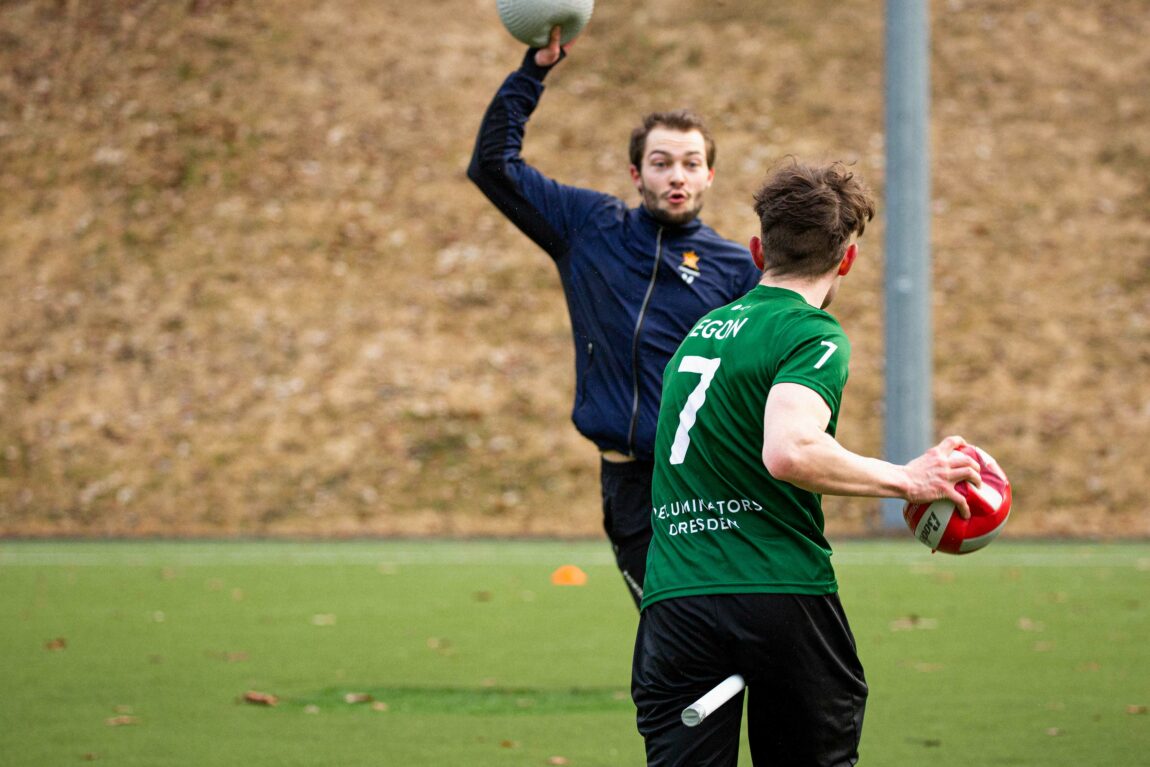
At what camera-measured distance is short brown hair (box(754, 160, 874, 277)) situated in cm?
304

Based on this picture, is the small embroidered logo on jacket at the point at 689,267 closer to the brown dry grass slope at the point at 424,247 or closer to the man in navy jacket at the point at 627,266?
the man in navy jacket at the point at 627,266

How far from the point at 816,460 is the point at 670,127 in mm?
2607

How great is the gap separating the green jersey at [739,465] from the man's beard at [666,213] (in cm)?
201

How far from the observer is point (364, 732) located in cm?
618

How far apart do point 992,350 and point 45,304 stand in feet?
40.8

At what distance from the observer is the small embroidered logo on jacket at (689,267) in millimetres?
5051

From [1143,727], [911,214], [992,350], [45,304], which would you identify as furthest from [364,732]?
[45,304]

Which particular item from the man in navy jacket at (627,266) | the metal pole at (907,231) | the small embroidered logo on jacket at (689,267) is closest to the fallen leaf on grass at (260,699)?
the man in navy jacket at (627,266)

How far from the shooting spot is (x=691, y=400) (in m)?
3.09

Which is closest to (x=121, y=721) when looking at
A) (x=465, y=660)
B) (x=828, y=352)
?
(x=465, y=660)

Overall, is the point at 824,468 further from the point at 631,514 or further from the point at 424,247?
the point at 424,247

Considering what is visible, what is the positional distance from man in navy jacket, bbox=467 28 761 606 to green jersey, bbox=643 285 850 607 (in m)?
1.74

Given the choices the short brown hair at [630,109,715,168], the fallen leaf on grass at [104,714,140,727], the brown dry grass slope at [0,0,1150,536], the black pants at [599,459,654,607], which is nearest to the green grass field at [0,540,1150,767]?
the fallen leaf on grass at [104,714,140,727]

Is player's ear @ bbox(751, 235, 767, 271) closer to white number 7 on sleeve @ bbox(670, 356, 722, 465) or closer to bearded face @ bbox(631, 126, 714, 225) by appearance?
white number 7 on sleeve @ bbox(670, 356, 722, 465)
